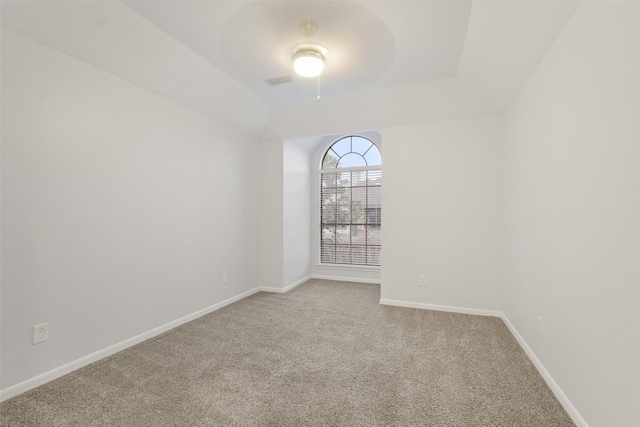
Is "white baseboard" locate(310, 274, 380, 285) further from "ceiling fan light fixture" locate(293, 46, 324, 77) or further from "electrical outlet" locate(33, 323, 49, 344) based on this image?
"electrical outlet" locate(33, 323, 49, 344)

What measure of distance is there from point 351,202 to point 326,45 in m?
Result: 3.24

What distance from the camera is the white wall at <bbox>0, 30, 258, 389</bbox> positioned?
195cm

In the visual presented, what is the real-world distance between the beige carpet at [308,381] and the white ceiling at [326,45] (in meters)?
2.36

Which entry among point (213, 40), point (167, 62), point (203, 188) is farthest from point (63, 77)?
point (203, 188)

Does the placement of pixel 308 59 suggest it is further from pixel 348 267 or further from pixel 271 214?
pixel 348 267

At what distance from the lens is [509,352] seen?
2.48m

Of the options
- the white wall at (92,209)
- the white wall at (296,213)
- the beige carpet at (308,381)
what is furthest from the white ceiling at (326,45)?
the beige carpet at (308,381)

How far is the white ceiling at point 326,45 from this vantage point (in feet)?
6.45

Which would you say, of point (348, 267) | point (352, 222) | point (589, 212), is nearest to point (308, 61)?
point (589, 212)

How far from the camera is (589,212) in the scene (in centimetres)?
154

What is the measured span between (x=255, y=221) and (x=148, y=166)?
185 cm

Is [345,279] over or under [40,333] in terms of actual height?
under

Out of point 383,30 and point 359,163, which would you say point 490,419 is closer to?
point 383,30

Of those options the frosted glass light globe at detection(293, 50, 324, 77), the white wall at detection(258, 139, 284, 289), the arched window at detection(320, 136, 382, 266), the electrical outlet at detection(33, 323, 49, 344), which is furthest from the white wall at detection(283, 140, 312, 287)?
the electrical outlet at detection(33, 323, 49, 344)
